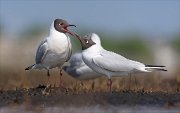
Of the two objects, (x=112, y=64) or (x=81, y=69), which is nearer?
(x=112, y=64)

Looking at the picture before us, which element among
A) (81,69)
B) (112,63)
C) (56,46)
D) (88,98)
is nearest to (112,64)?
(112,63)

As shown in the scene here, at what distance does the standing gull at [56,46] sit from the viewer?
48.0 ft

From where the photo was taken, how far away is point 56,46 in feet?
48.0

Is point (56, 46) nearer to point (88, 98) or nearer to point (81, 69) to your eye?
point (88, 98)

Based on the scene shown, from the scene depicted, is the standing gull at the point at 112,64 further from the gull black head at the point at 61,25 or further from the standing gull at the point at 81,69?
the standing gull at the point at 81,69

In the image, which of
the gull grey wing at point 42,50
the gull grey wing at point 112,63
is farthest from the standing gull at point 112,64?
the gull grey wing at point 42,50

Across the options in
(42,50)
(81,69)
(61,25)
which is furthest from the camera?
(81,69)

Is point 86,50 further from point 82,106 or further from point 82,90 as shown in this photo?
point 82,106

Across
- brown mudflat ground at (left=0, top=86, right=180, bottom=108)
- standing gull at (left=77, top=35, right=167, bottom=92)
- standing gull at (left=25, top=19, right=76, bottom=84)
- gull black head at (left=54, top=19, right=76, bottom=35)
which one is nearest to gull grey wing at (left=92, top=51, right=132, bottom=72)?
standing gull at (left=77, top=35, right=167, bottom=92)

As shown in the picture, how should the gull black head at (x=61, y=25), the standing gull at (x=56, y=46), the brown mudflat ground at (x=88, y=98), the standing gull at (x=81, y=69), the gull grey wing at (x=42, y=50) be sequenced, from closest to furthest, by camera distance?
the brown mudflat ground at (x=88, y=98)
the standing gull at (x=56, y=46)
the gull grey wing at (x=42, y=50)
the gull black head at (x=61, y=25)
the standing gull at (x=81, y=69)

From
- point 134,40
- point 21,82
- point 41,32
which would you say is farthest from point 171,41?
point 21,82

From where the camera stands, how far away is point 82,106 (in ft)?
38.4

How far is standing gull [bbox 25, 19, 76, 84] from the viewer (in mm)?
14641

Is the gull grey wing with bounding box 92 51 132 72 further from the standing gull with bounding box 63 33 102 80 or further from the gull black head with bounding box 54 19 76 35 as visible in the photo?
the standing gull with bounding box 63 33 102 80
